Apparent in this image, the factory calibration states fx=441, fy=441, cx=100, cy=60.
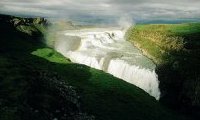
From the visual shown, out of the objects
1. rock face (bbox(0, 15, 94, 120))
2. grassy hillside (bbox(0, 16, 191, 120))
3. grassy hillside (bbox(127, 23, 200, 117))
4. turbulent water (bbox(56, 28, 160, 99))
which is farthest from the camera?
turbulent water (bbox(56, 28, 160, 99))

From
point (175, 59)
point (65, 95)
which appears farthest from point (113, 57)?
point (65, 95)

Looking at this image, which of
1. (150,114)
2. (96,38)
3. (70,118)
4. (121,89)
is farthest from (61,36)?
(70,118)

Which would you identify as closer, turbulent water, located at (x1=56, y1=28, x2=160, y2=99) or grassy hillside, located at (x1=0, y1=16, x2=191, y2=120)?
grassy hillside, located at (x1=0, y1=16, x2=191, y2=120)

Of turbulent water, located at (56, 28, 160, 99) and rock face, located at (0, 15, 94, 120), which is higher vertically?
rock face, located at (0, 15, 94, 120)

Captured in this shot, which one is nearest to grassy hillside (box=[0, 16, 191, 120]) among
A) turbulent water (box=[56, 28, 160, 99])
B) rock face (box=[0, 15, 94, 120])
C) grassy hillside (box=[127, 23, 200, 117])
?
rock face (box=[0, 15, 94, 120])

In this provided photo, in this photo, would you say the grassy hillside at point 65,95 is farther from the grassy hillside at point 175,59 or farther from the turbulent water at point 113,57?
the turbulent water at point 113,57

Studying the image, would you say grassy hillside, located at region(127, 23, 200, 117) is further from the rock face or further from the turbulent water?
the rock face

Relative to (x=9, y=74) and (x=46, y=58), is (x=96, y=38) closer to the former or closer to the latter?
(x=46, y=58)

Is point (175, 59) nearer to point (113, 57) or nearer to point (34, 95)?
point (113, 57)
